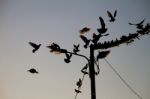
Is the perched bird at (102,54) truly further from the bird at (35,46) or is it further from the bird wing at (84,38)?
the bird at (35,46)

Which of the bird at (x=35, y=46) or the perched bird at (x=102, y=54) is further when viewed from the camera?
the bird at (x=35, y=46)

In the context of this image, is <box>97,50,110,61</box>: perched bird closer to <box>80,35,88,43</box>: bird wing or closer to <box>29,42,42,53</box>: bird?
<box>80,35,88,43</box>: bird wing

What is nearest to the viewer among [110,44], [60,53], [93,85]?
[93,85]

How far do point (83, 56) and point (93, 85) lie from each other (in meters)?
1.08

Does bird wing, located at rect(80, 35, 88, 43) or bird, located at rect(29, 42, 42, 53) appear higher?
bird wing, located at rect(80, 35, 88, 43)

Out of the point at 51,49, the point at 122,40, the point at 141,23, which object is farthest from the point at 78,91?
the point at 141,23

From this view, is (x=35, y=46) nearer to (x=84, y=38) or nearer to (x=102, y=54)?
(x=84, y=38)

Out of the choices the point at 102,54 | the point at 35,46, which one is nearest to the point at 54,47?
the point at 35,46

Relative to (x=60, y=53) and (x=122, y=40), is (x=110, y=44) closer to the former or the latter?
(x=122, y=40)

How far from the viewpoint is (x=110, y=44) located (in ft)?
21.1

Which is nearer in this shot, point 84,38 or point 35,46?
point 35,46

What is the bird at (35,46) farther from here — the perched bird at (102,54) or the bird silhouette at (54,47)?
the perched bird at (102,54)

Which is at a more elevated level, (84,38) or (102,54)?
(84,38)

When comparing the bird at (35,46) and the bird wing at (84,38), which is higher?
the bird wing at (84,38)
